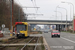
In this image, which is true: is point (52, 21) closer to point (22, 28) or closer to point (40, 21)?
point (40, 21)

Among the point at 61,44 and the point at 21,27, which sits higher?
the point at 21,27

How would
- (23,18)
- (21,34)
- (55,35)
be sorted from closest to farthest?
(21,34) → (55,35) → (23,18)

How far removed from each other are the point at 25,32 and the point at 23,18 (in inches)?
1223

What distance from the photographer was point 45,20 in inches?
3996

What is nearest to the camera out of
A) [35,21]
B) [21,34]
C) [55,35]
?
[21,34]

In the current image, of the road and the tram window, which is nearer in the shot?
the road

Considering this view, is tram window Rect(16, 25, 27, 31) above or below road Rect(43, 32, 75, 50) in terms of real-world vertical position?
above

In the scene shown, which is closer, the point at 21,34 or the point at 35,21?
the point at 21,34

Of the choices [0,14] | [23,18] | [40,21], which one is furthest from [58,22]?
[0,14]

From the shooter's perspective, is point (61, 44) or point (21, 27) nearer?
point (61, 44)

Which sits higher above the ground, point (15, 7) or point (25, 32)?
point (15, 7)

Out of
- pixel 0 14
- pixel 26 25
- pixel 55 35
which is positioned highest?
pixel 0 14

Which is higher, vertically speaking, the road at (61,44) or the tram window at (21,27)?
the tram window at (21,27)

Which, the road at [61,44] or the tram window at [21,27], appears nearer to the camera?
the road at [61,44]
